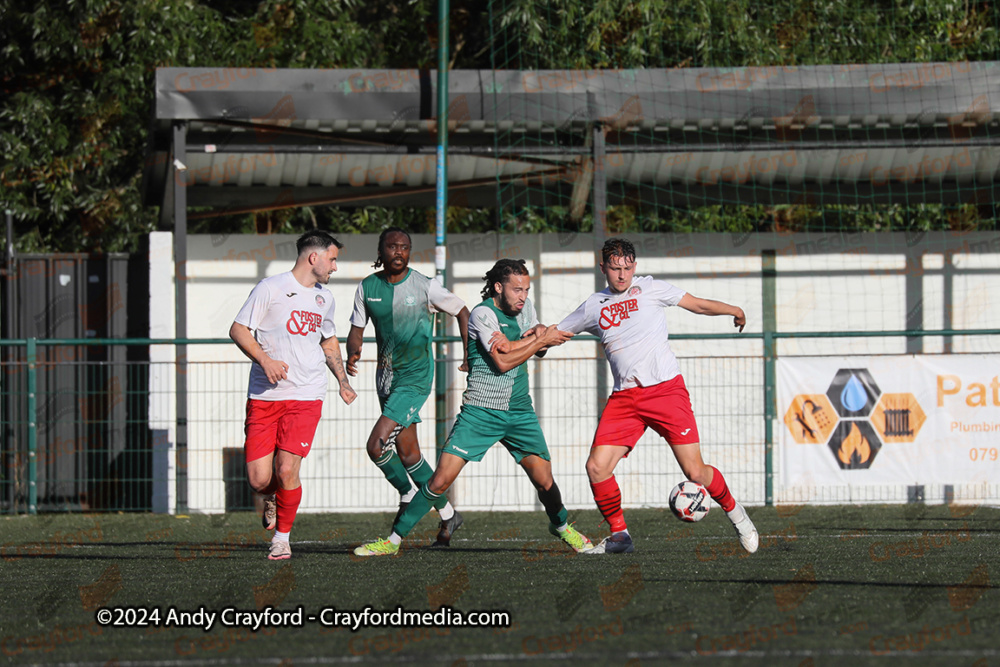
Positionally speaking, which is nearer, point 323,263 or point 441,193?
point 323,263

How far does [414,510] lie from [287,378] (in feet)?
4.13

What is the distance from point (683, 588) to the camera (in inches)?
252

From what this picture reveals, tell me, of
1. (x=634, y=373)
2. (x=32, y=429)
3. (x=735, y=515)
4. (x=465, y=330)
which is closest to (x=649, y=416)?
(x=634, y=373)

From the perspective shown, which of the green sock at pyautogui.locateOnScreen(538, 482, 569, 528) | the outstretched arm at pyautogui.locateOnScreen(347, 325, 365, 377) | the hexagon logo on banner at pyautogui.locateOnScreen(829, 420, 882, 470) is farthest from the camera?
the hexagon logo on banner at pyautogui.locateOnScreen(829, 420, 882, 470)

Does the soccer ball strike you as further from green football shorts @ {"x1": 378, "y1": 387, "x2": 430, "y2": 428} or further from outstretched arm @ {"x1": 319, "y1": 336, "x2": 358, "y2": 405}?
outstretched arm @ {"x1": 319, "y1": 336, "x2": 358, "y2": 405}

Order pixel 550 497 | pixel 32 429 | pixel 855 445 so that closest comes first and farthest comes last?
pixel 550 497 → pixel 855 445 → pixel 32 429

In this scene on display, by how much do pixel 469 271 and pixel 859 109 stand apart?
170 inches

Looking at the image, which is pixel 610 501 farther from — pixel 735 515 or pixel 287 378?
pixel 287 378

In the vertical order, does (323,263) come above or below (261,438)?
above

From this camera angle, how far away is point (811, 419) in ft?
39.2

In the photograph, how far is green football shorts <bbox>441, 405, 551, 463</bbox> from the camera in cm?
820

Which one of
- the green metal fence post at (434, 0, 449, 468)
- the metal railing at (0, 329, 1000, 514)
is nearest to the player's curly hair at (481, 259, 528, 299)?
the green metal fence post at (434, 0, 449, 468)

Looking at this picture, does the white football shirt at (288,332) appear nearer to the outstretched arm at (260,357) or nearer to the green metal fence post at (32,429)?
the outstretched arm at (260,357)

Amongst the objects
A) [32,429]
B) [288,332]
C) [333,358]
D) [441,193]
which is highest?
[441,193]
